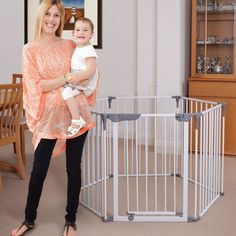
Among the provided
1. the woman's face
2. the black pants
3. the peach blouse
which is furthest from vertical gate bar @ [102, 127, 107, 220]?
the woman's face

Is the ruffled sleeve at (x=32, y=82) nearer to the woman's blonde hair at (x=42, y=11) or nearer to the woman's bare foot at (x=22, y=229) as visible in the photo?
the woman's blonde hair at (x=42, y=11)

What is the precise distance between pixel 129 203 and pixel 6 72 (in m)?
3.44

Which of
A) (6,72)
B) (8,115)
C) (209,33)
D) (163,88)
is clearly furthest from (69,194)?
(6,72)

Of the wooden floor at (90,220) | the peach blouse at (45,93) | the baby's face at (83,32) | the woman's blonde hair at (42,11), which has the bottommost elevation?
the wooden floor at (90,220)

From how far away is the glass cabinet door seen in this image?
5477mm

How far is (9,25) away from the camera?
6.66 meters

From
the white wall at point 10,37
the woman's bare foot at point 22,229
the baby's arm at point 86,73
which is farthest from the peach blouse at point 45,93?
the white wall at point 10,37

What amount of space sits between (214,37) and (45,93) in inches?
117

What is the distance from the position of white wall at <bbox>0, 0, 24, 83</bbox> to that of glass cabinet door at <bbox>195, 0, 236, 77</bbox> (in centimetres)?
235

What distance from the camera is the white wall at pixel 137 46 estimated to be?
215 inches

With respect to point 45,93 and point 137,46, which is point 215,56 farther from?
point 45,93

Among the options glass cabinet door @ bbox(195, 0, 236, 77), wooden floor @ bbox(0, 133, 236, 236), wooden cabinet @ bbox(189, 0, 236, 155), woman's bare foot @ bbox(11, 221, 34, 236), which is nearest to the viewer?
woman's bare foot @ bbox(11, 221, 34, 236)

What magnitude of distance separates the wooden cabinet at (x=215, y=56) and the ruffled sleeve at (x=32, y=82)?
8.94 feet

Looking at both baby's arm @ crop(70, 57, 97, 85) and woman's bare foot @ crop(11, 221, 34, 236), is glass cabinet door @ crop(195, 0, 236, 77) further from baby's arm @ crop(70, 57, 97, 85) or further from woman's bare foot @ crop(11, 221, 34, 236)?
woman's bare foot @ crop(11, 221, 34, 236)
